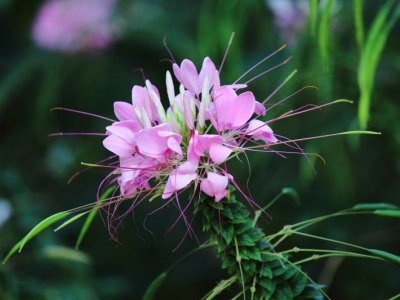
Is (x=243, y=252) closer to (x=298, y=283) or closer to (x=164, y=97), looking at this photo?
(x=298, y=283)

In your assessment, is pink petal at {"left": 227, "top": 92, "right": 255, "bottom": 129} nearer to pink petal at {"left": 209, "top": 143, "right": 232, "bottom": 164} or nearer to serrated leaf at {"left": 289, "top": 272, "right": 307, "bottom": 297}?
pink petal at {"left": 209, "top": 143, "right": 232, "bottom": 164}

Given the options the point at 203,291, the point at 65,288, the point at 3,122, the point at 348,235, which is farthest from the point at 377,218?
the point at 3,122

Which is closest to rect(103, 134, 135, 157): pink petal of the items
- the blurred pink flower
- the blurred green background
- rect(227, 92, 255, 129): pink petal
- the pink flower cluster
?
the pink flower cluster

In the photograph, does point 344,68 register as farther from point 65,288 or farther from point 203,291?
point 203,291

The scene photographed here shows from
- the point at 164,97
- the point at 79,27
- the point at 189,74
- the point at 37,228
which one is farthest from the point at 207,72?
the point at 79,27

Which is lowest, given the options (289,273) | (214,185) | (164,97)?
(164,97)

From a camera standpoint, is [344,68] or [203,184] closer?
[203,184]

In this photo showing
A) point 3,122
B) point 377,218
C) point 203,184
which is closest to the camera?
point 203,184
